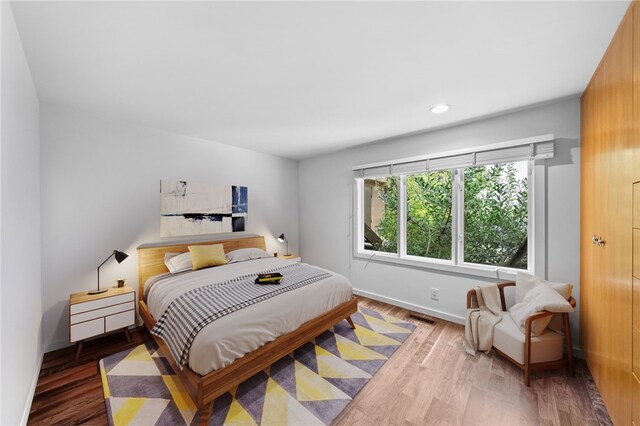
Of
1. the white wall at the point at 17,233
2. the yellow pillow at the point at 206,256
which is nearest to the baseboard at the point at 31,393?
the white wall at the point at 17,233

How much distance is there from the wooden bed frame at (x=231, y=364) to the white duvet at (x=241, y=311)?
0.05 m

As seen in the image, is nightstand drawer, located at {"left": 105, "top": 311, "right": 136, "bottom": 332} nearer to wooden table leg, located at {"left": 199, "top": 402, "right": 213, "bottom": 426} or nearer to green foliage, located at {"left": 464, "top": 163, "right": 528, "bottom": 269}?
wooden table leg, located at {"left": 199, "top": 402, "right": 213, "bottom": 426}

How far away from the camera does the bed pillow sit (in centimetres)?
348

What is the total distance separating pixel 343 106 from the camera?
246 cm

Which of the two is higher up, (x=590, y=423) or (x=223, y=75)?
(x=223, y=75)

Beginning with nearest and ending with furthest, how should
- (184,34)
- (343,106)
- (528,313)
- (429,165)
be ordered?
(184,34) < (528,313) < (343,106) < (429,165)

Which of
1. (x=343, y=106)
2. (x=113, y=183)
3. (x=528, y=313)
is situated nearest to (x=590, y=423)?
(x=528, y=313)

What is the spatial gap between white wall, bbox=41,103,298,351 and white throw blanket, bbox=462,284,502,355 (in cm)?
378

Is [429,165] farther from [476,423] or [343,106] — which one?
[476,423]

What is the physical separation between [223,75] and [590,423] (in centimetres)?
358

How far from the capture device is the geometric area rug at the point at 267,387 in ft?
5.42

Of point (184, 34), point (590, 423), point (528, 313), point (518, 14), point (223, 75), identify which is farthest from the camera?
point (528, 313)

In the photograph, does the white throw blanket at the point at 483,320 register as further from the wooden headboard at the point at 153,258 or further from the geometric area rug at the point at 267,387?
the wooden headboard at the point at 153,258

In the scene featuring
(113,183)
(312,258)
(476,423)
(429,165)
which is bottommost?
(476,423)
